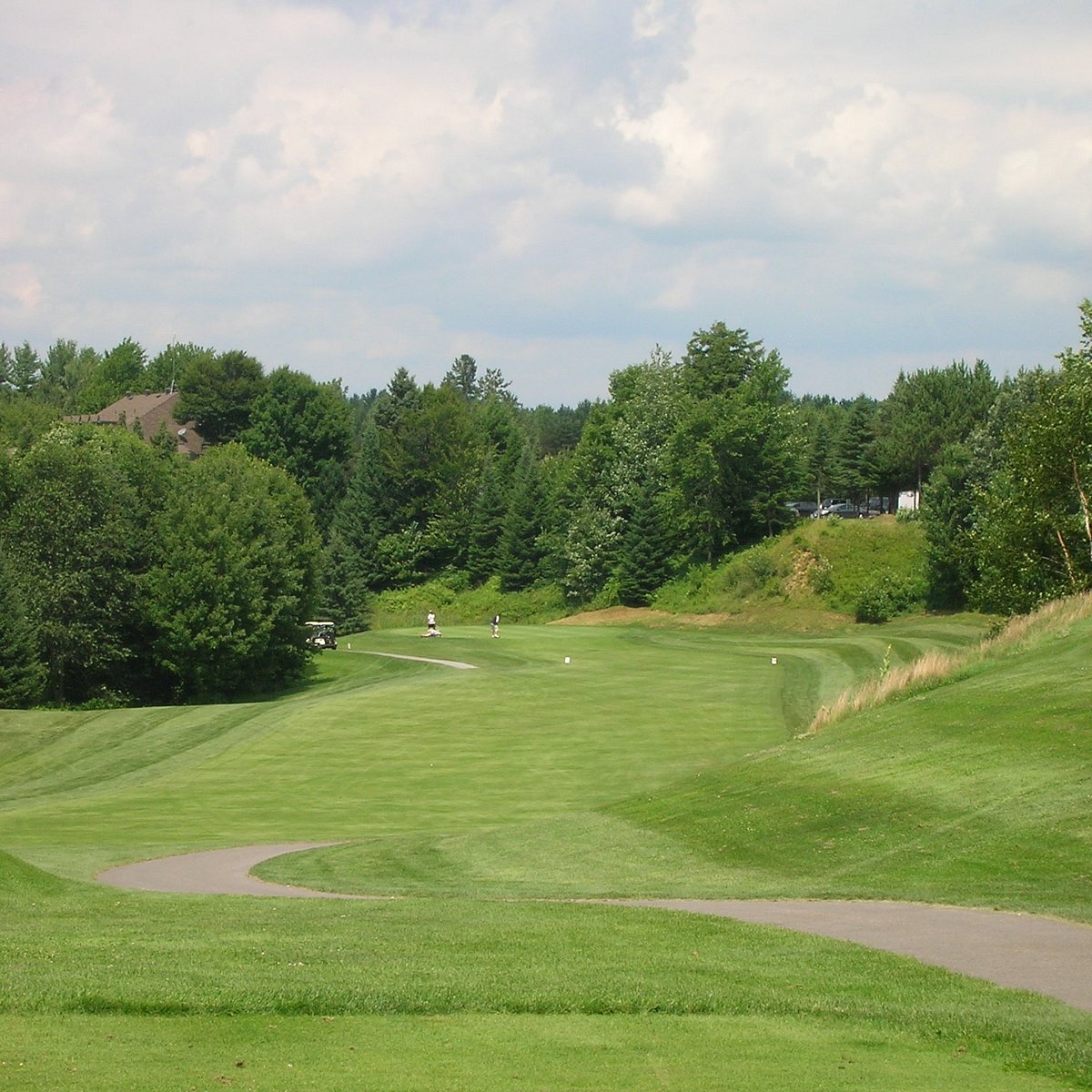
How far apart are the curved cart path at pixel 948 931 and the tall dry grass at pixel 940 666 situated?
Answer: 41.9ft

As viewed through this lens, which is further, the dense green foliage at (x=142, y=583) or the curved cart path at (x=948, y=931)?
the dense green foliage at (x=142, y=583)

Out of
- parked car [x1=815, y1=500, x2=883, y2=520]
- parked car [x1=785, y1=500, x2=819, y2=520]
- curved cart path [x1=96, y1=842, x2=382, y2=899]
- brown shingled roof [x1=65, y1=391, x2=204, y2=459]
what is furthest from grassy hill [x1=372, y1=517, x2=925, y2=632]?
curved cart path [x1=96, y1=842, x2=382, y2=899]

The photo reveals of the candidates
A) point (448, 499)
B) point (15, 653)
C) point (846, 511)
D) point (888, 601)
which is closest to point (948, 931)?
point (15, 653)

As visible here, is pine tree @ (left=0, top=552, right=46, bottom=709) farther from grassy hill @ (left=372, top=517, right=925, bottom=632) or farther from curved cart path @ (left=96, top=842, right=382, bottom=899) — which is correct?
grassy hill @ (left=372, top=517, right=925, bottom=632)

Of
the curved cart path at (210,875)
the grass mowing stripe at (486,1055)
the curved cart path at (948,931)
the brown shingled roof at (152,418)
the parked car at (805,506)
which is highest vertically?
the brown shingled roof at (152,418)

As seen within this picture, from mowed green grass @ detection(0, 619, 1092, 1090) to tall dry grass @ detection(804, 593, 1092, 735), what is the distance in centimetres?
102

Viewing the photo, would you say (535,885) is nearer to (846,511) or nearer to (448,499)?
(448,499)

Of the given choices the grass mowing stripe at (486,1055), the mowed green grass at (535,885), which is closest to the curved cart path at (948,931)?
the mowed green grass at (535,885)

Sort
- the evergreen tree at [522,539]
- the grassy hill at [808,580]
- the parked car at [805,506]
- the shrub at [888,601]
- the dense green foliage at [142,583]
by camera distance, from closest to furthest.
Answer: the dense green foliage at [142,583] < the shrub at [888,601] < the grassy hill at [808,580] < the evergreen tree at [522,539] < the parked car at [805,506]

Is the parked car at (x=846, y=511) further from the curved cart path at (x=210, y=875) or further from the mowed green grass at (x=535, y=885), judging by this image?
the curved cart path at (x=210, y=875)

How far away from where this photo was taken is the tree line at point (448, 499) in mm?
57312

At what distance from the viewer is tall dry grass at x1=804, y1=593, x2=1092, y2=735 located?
28.3 metres

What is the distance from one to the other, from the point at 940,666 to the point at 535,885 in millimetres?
13132

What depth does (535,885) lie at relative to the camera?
19.0 m
